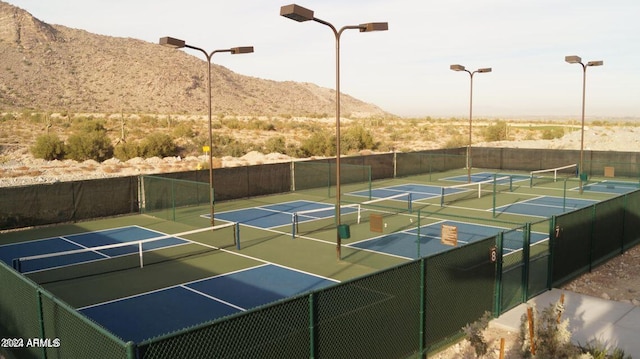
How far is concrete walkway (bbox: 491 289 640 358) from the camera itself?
10383mm

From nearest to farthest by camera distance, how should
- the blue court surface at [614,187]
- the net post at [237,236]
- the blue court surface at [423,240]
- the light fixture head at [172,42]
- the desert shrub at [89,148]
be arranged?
the blue court surface at [423,240], the net post at [237,236], the light fixture head at [172,42], the blue court surface at [614,187], the desert shrub at [89,148]

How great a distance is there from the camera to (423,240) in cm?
1948

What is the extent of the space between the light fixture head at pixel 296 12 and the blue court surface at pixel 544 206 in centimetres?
1559

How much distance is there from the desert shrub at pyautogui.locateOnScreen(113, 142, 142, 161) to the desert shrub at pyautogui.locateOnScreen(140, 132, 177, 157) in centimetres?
49

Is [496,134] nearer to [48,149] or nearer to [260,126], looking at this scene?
[260,126]

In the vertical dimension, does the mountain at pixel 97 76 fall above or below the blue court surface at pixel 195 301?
above

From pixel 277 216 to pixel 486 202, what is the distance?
435 inches

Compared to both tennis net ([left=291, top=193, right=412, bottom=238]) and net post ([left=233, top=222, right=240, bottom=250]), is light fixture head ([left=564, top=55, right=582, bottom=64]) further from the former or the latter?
net post ([left=233, top=222, right=240, bottom=250])

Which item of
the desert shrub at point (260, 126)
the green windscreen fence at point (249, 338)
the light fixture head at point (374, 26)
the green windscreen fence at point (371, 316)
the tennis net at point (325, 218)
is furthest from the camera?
the desert shrub at point (260, 126)

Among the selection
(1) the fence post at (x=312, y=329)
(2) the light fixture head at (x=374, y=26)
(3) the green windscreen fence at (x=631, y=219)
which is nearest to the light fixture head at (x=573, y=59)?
(3) the green windscreen fence at (x=631, y=219)

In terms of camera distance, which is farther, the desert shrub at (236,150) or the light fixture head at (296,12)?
the desert shrub at (236,150)

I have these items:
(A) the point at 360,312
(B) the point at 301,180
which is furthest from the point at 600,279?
(B) the point at 301,180

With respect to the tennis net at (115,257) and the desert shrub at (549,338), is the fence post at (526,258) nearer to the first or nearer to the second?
the desert shrub at (549,338)

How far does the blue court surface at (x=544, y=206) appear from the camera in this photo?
25516 mm
